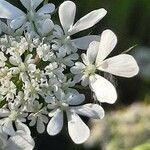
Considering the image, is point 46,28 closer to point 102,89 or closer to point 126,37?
point 102,89

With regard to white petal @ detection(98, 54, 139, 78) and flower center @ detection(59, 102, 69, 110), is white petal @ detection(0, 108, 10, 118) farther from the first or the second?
white petal @ detection(98, 54, 139, 78)

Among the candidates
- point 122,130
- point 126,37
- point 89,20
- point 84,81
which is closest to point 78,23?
point 89,20

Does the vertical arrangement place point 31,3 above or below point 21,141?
above

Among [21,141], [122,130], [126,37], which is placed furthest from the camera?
[126,37]

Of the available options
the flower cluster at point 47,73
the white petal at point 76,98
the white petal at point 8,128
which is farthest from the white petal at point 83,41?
the white petal at point 8,128

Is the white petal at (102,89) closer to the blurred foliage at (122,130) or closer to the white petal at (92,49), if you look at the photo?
the white petal at (92,49)

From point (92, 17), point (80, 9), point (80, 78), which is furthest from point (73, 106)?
point (80, 9)

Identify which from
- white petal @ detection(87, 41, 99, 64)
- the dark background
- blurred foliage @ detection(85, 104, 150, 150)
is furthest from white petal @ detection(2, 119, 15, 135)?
the dark background

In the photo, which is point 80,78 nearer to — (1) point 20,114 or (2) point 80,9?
(1) point 20,114
